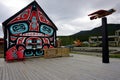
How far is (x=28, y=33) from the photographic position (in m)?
13.1

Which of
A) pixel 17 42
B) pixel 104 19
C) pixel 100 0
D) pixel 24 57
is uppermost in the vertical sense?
pixel 100 0

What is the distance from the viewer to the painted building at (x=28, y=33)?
39.8ft

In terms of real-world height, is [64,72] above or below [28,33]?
below

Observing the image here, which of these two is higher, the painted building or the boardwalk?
the painted building

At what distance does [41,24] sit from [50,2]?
240cm

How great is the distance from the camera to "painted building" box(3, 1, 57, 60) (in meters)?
12.1

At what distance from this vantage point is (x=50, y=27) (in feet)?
48.3

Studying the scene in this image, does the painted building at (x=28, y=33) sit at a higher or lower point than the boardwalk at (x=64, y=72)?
higher

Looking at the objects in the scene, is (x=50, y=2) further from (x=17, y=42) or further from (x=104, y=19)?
(x=104, y=19)

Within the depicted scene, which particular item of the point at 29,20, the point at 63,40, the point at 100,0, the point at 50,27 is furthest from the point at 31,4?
the point at 63,40

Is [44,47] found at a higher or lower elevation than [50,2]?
lower

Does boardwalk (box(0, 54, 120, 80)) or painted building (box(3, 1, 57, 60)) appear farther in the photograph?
painted building (box(3, 1, 57, 60))

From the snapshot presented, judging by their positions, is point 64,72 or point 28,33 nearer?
point 64,72

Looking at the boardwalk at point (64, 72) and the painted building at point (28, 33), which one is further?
the painted building at point (28, 33)
